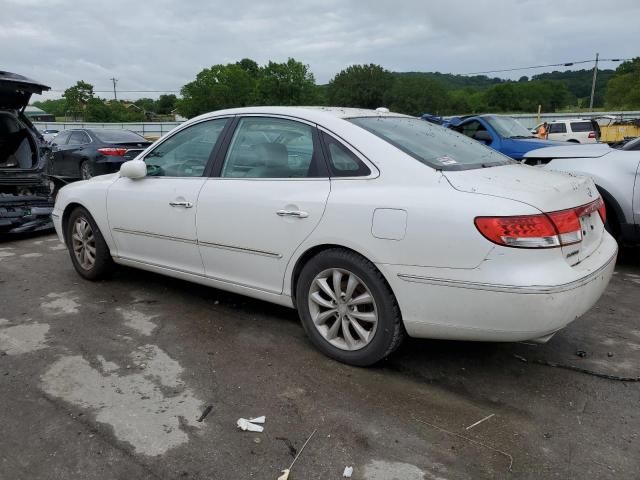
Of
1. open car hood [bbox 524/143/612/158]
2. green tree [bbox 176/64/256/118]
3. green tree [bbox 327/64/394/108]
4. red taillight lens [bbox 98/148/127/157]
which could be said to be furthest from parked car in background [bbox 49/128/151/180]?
green tree [bbox 327/64/394/108]

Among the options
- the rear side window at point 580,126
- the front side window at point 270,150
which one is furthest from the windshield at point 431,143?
the rear side window at point 580,126

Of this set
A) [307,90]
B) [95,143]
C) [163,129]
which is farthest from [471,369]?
[307,90]

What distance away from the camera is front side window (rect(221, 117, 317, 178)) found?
3.44 meters

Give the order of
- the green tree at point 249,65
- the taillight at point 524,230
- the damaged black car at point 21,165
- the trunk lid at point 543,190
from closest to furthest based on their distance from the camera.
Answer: the taillight at point 524,230, the trunk lid at point 543,190, the damaged black car at point 21,165, the green tree at point 249,65

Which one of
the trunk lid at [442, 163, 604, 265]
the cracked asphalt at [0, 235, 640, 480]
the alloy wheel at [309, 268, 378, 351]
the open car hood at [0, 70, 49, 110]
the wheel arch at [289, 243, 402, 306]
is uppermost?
the open car hood at [0, 70, 49, 110]

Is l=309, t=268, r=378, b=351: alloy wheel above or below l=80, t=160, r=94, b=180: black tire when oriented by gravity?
below

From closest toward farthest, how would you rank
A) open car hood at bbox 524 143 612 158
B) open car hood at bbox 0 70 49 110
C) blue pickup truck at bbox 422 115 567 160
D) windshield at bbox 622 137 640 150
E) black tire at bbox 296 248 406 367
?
black tire at bbox 296 248 406 367
windshield at bbox 622 137 640 150
open car hood at bbox 524 143 612 158
open car hood at bbox 0 70 49 110
blue pickup truck at bbox 422 115 567 160

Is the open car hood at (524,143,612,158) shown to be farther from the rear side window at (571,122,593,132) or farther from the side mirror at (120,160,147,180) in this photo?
the rear side window at (571,122,593,132)

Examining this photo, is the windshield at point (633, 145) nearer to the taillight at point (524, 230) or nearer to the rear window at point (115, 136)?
the taillight at point (524, 230)

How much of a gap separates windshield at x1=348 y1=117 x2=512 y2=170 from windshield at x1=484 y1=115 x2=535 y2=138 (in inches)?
254

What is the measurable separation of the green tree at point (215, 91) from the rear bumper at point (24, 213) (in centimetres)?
7213

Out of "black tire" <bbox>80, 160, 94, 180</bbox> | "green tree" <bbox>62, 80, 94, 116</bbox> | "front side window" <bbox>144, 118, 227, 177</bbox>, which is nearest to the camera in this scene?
"front side window" <bbox>144, 118, 227, 177</bbox>

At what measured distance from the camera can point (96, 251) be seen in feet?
15.7

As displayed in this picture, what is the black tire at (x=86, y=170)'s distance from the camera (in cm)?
1154
